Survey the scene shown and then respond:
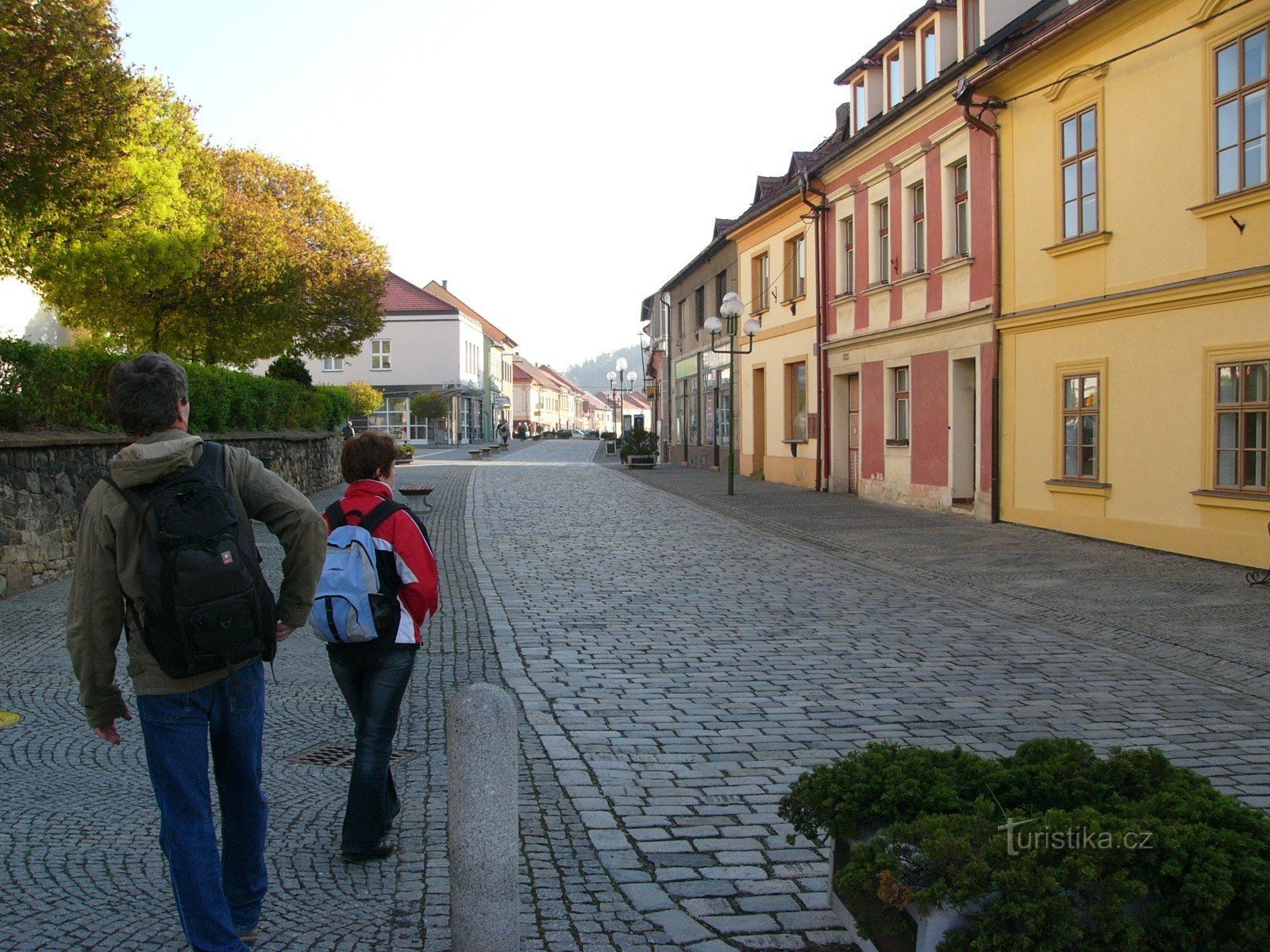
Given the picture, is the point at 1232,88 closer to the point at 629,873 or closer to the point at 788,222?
the point at 629,873

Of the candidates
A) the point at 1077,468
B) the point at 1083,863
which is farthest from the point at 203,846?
the point at 1077,468

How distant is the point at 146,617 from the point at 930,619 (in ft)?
24.6

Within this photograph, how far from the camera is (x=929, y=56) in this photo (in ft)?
65.8

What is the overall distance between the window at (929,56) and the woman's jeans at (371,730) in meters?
17.5

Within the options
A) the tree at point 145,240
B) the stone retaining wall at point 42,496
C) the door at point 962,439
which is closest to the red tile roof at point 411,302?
the tree at point 145,240

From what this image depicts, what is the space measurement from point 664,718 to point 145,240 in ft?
46.1

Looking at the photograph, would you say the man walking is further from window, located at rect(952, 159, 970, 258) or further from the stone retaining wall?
window, located at rect(952, 159, 970, 258)

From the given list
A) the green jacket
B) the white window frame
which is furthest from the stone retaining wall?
the white window frame

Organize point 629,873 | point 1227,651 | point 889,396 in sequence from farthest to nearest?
point 889,396 < point 1227,651 < point 629,873

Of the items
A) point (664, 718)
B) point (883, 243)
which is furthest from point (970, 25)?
point (664, 718)

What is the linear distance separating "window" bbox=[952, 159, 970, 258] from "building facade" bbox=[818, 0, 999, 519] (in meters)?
0.02

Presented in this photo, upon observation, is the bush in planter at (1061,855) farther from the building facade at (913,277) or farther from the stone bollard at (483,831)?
the building facade at (913,277)

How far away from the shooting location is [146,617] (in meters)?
3.16

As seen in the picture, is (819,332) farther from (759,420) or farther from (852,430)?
(759,420)
